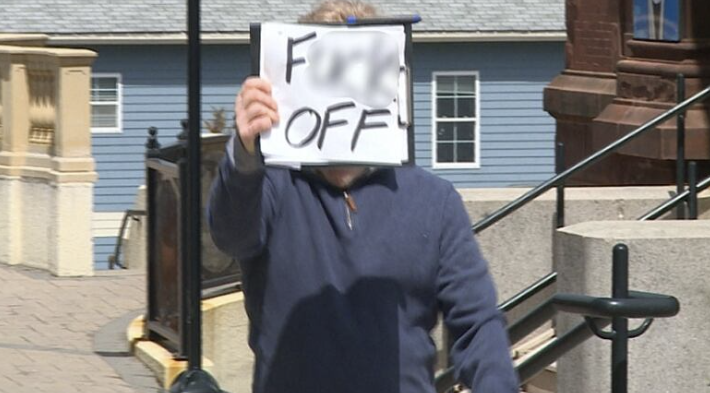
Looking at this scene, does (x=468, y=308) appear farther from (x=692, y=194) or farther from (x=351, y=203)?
(x=692, y=194)

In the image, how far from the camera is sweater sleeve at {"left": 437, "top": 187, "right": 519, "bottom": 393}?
3.44m

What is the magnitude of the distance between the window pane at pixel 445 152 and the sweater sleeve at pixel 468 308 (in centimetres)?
2345

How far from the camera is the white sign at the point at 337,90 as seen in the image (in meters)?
3.39

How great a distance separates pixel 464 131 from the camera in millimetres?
27016

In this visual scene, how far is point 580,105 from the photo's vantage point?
11062mm

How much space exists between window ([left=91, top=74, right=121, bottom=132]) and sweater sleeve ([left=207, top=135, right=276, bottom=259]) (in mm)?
22733

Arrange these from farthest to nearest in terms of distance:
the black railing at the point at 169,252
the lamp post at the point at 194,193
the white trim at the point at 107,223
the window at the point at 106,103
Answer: the window at the point at 106,103
the white trim at the point at 107,223
the black railing at the point at 169,252
the lamp post at the point at 194,193

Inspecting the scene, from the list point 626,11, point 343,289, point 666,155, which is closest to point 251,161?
point 343,289

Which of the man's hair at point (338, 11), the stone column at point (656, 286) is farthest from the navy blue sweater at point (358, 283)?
the stone column at point (656, 286)

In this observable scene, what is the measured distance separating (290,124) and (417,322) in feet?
1.70

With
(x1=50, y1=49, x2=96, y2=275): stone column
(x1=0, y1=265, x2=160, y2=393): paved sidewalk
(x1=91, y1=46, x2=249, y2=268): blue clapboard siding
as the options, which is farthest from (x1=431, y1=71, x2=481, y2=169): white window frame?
(x1=50, y1=49, x2=96, y2=275): stone column

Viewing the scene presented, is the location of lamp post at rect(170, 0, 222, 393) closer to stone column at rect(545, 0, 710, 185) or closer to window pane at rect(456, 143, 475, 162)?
stone column at rect(545, 0, 710, 185)

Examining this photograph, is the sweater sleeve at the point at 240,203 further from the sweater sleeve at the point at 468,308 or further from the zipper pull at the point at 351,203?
the sweater sleeve at the point at 468,308

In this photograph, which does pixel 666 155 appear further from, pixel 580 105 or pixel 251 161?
pixel 251 161
